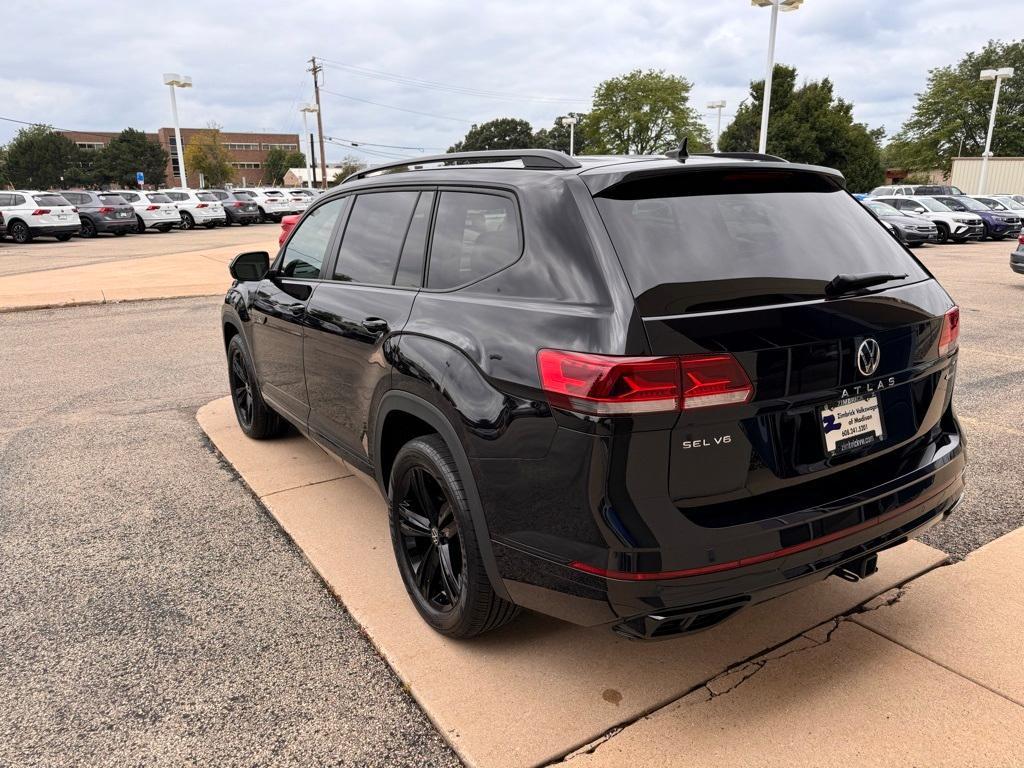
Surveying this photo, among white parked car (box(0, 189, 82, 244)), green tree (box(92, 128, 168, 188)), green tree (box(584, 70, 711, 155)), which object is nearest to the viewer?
white parked car (box(0, 189, 82, 244))

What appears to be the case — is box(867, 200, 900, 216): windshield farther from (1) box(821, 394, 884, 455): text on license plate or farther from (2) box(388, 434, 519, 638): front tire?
(2) box(388, 434, 519, 638): front tire

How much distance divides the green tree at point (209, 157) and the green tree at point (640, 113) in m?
37.1

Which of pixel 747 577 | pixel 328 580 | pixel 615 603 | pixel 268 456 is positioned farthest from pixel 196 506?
pixel 747 577

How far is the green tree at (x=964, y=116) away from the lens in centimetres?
5828

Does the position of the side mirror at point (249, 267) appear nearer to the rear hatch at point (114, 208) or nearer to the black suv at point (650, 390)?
the black suv at point (650, 390)

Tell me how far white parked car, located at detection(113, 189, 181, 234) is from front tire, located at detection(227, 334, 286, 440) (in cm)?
2807

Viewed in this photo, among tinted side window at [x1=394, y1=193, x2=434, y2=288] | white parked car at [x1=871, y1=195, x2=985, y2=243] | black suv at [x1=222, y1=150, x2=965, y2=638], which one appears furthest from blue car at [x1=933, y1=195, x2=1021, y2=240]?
tinted side window at [x1=394, y1=193, x2=434, y2=288]

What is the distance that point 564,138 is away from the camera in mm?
100812

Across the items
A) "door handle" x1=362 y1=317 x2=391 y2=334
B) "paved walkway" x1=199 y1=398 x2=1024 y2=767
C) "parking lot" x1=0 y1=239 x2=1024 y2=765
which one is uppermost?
"door handle" x1=362 y1=317 x2=391 y2=334

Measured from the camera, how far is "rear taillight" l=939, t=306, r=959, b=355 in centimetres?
267

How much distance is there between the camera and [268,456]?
4.98 meters

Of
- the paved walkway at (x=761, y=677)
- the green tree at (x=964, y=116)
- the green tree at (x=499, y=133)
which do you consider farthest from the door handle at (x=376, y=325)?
the green tree at (x=499, y=133)

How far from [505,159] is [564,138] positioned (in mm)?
103191

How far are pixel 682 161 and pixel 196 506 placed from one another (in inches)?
126
